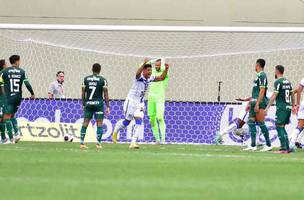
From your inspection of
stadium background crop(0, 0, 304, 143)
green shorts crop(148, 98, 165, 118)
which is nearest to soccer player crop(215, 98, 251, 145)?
stadium background crop(0, 0, 304, 143)

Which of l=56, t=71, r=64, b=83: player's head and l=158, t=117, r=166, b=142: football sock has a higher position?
l=56, t=71, r=64, b=83: player's head

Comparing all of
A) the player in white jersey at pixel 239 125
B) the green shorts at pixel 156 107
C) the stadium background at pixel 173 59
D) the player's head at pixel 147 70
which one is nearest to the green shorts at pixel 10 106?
the player's head at pixel 147 70

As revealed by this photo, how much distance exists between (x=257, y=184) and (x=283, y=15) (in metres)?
19.9

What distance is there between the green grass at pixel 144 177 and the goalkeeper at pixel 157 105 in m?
6.69

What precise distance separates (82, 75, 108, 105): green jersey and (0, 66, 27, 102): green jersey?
2231 millimetres

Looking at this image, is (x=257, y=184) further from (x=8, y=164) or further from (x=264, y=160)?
(x=264, y=160)

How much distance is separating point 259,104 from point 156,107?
4174mm

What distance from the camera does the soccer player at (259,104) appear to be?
2003 cm

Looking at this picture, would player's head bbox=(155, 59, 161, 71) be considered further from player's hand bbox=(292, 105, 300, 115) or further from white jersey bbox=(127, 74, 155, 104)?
player's hand bbox=(292, 105, 300, 115)

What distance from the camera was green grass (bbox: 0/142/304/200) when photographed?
9453mm

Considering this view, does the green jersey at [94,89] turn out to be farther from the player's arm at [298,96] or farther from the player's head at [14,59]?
the player's arm at [298,96]

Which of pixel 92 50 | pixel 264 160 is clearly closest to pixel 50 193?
pixel 264 160

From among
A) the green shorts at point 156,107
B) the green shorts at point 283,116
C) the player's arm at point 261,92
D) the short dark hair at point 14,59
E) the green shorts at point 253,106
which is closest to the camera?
the green shorts at point 283,116

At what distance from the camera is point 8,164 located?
43.8 ft
